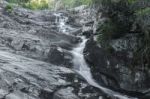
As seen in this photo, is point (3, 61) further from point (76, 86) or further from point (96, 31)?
point (96, 31)

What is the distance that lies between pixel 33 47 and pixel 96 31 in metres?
4.84

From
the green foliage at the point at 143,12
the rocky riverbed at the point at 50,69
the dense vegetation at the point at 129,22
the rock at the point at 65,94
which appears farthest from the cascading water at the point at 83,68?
the green foliage at the point at 143,12

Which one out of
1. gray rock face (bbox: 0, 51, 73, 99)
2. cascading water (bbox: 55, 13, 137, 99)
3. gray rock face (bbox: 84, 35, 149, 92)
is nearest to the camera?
gray rock face (bbox: 0, 51, 73, 99)

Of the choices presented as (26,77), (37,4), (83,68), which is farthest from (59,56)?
(37,4)

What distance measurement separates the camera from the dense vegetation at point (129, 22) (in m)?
18.6

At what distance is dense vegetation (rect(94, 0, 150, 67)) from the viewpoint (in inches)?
731

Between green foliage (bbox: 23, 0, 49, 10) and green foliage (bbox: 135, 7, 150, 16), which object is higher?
green foliage (bbox: 135, 7, 150, 16)

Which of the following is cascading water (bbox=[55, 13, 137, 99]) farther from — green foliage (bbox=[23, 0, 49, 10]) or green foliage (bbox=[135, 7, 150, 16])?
green foliage (bbox=[23, 0, 49, 10])

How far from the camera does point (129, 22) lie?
20484 millimetres

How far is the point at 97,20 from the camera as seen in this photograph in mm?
23266

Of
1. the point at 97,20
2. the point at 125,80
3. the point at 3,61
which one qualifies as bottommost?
the point at 125,80

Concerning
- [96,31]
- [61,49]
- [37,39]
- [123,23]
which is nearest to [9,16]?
[37,39]

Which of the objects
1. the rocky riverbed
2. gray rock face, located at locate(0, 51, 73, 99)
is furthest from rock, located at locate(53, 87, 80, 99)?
gray rock face, located at locate(0, 51, 73, 99)

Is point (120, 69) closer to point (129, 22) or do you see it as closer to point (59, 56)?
point (129, 22)
